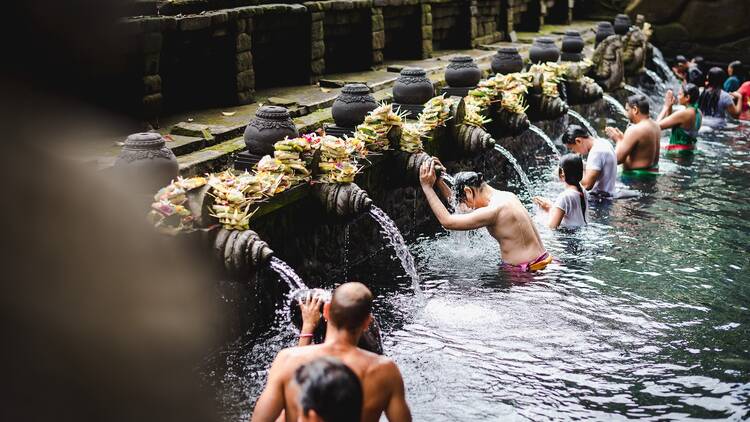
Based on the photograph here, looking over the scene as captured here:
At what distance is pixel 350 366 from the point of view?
4.27 metres

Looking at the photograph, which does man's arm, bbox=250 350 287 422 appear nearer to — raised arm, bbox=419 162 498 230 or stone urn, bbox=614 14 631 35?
raised arm, bbox=419 162 498 230

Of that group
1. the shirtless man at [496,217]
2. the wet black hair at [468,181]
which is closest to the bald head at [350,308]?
the shirtless man at [496,217]

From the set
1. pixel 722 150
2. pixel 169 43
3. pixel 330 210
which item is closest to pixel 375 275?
pixel 330 210

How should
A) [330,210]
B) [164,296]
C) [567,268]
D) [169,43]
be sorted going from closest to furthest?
[164,296] → [330,210] → [567,268] → [169,43]

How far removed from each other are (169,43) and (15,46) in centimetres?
806

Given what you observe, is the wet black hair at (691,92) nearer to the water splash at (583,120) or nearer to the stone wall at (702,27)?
the water splash at (583,120)

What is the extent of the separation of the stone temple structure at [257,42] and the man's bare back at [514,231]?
14.5 feet

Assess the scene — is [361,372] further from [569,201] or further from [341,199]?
[569,201]

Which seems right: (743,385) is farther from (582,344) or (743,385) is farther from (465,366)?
(465,366)

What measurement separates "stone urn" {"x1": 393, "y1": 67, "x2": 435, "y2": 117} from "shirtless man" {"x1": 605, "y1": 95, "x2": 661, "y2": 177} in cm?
335

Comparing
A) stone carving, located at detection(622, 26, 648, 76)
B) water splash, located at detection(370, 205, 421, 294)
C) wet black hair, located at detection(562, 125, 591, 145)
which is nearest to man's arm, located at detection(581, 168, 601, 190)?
wet black hair, located at detection(562, 125, 591, 145)

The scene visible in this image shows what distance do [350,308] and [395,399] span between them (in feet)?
1.85

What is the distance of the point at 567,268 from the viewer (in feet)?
27.5

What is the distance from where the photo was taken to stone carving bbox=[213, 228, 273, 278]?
6.00 meters
